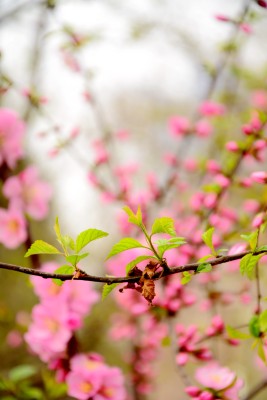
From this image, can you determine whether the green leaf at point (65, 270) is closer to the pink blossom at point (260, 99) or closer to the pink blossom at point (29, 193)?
the pink blossom at point (29, 193)

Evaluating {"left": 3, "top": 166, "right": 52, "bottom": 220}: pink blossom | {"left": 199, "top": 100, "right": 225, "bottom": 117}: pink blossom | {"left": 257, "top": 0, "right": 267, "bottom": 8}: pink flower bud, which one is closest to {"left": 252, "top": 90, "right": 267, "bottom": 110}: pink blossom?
{"left": 199, "top": 100, "right": 225, "bottom": 117}: pink blossom

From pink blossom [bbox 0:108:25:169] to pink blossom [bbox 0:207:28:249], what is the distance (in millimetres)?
137

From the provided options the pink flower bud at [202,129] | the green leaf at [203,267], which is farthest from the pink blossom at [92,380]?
the pink flower bud at [202,129]

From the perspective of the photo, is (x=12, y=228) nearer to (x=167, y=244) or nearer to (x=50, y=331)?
(x=50, y=331)

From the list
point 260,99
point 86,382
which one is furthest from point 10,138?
point 260,99

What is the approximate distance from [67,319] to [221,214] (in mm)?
813

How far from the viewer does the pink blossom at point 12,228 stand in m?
1.11

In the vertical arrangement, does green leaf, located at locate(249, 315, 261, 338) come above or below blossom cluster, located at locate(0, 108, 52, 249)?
below

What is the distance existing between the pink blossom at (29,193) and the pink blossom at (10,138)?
5 centimetres

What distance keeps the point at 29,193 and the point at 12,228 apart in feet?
0.39

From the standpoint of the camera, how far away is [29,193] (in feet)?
3.87

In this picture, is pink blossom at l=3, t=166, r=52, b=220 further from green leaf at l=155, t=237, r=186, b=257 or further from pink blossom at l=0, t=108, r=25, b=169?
green leaf at l=155, t=237, r=186, b=257

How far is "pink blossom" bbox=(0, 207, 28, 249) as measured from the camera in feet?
3.64

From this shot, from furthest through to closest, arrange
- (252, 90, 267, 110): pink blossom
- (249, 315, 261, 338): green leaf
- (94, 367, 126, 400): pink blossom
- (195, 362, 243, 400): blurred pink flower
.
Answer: (252, 90, 267, 110): pink blossom
(94, 367, 126, 400): pink blossom
(195, 362, 243, 400): blurred pink flower
(249, 315, 261, 338): green leaf
